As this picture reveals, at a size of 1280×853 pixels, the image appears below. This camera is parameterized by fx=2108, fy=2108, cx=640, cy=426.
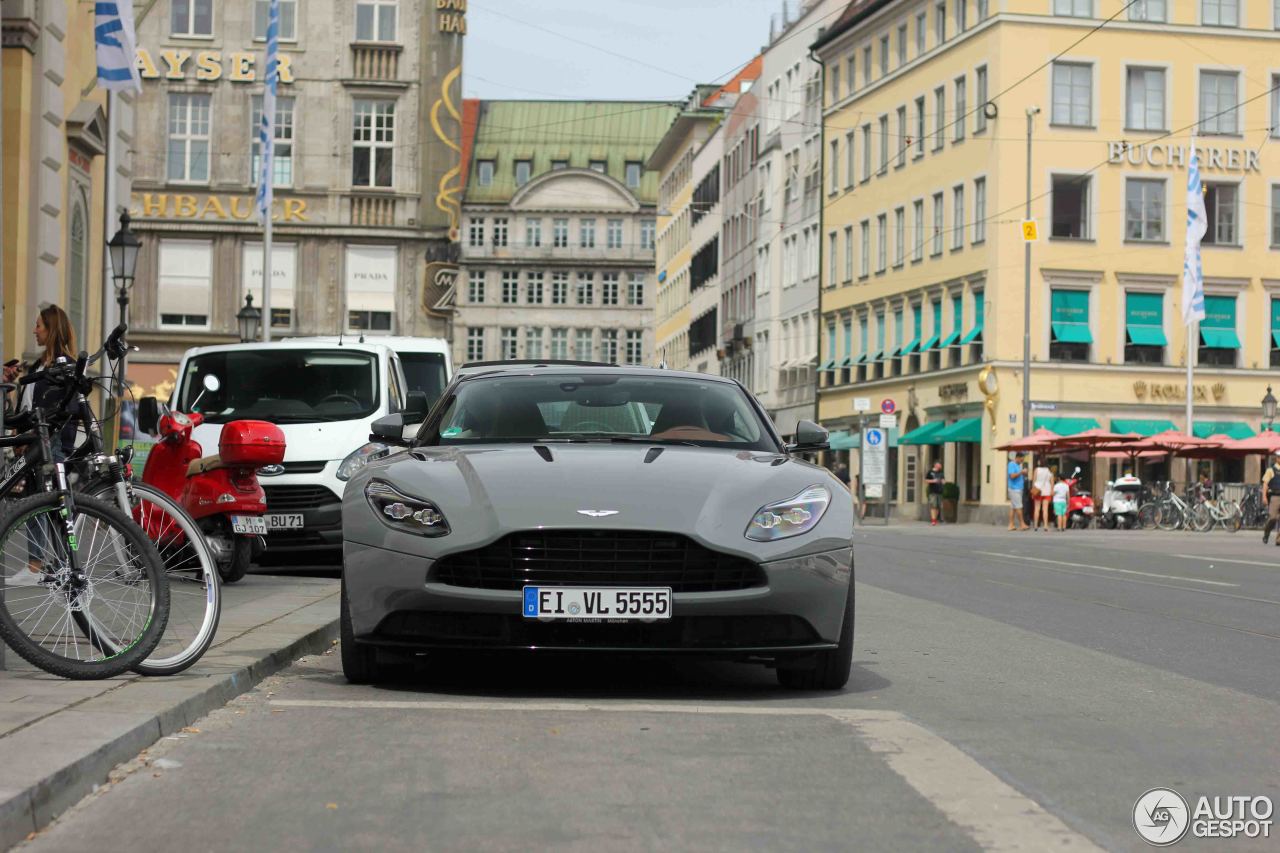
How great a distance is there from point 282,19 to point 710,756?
4816cm

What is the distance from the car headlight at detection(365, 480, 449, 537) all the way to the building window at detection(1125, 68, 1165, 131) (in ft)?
184

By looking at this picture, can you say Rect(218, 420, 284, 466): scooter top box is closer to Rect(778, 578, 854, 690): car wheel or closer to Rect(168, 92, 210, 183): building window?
Rect(778, 578, 854, 690): car wheel

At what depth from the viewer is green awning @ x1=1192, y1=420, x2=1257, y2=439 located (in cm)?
6066

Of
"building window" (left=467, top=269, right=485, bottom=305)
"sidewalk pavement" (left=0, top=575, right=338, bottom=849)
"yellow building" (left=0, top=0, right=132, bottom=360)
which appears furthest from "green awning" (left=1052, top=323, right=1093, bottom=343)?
"building window" (left=467, top=269, right=485, bottom=305)

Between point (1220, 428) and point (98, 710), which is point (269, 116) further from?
point (98, 710)

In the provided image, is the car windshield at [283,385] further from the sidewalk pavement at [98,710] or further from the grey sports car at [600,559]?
the grey sports car at [600,559]

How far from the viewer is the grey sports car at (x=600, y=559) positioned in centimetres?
830

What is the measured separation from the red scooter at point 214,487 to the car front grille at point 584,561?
5.38 m

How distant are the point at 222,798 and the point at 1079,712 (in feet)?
12.7

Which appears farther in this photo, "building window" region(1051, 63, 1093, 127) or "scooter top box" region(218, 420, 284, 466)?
"building window" region(1051, 63, 1093, 127)

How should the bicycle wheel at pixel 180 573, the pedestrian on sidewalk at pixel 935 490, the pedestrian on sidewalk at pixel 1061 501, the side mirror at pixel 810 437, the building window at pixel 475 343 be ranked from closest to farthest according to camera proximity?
the bicycle wheel at pixel 180 573 → the side mirror at pixel 810 437 → the pedestrian on sidewalk at pixel 1061 501 → the pedestrian on sidewalk at pixel 935 490 → the building window at pixel 475 343

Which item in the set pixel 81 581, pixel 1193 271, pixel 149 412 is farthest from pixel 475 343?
pixel 81 581

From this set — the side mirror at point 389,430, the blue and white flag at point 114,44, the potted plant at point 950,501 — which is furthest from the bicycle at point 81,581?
the potted plant at point 950,501

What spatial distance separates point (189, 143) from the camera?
5319 cm
